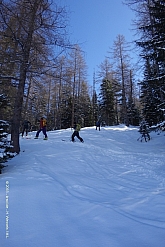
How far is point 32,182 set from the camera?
4.02 meters

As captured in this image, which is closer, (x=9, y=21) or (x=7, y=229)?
(x=7, y=229)

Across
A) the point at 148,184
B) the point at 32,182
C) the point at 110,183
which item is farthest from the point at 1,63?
the point at 148,184

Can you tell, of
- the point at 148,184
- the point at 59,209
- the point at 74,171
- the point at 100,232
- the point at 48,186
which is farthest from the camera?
the point at 74,171

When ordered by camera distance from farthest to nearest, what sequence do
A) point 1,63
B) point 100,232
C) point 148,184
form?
point 1,63, point 148,184, point 100,232

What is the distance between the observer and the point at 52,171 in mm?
5129

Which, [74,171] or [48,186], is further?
[74,171]

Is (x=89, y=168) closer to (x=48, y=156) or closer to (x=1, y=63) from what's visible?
(x=48, y=156)

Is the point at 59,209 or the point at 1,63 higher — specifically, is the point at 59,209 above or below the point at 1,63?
below

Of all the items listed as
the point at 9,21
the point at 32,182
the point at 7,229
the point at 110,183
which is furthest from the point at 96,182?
the point at 9,21

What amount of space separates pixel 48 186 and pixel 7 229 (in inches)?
62.7

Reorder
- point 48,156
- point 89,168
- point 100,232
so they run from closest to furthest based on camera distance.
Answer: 1. point 100,232
2. point 89,168
3. point 48,156

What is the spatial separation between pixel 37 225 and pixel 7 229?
405mm

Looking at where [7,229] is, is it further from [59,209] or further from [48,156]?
[48,156]

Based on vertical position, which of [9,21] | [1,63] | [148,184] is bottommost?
[148,184]
